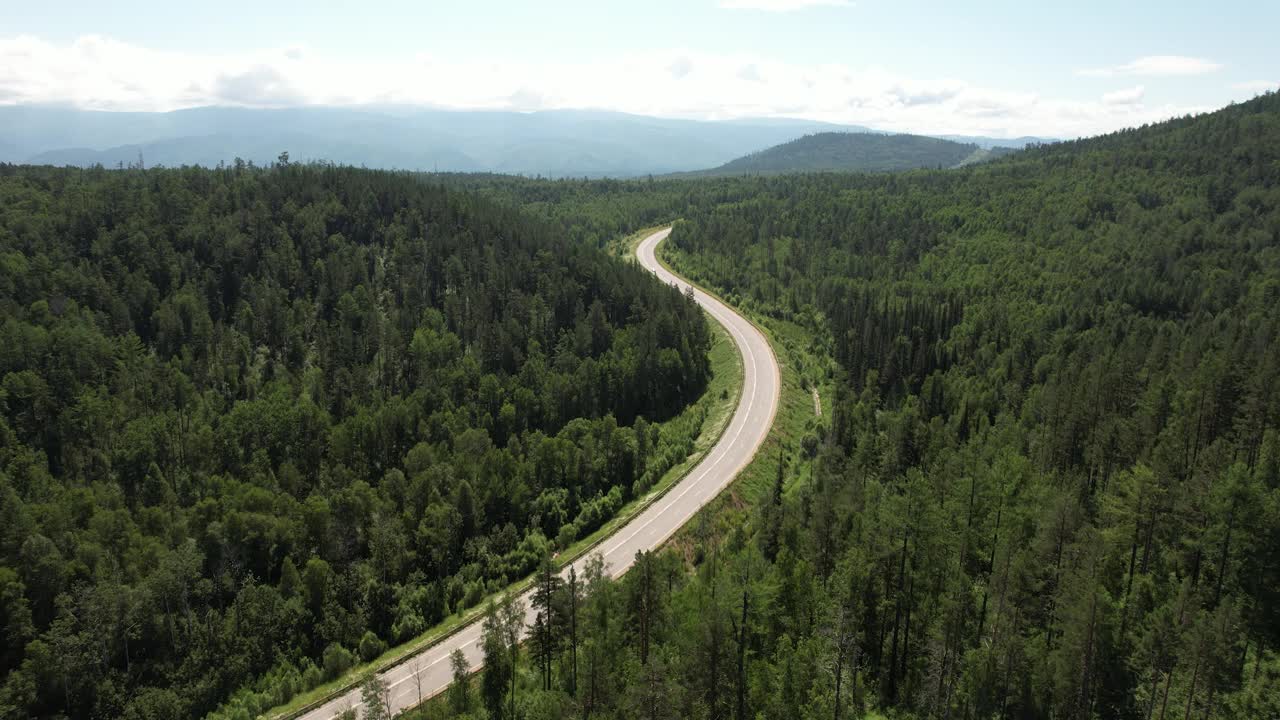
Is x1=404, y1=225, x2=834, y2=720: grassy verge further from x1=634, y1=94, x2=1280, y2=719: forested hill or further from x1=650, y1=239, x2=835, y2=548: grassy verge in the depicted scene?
x1=634, y1=94, x2=1280, y2=719: forested hill

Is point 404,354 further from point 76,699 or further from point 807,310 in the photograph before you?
point 807,310

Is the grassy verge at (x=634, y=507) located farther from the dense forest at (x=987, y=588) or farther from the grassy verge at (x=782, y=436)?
the dense forest at (x=987, y=588)

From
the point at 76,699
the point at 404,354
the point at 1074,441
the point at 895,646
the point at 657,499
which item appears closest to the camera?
the point at 895,646

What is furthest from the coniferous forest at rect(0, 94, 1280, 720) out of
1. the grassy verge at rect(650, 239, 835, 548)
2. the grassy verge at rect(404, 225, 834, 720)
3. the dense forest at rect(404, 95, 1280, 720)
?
the grassy verge at rect(650, 239, 835, 548)

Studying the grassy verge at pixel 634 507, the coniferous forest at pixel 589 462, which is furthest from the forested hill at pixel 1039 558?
the grassy verge at pixel 634 507

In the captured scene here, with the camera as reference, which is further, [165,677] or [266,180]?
[266,180]

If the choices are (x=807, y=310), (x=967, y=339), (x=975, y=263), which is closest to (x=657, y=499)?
(x=967, y=339)
